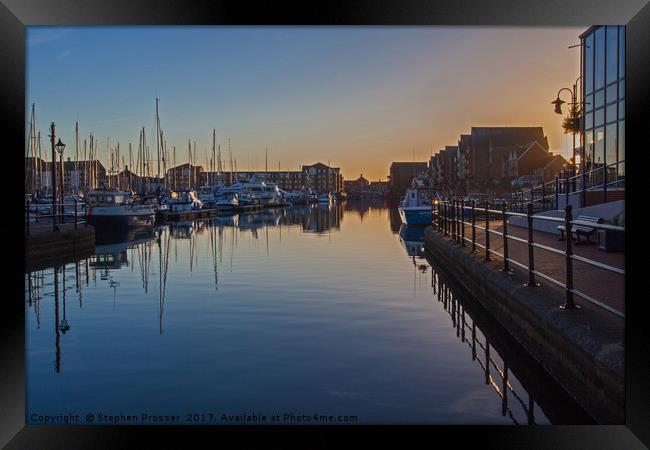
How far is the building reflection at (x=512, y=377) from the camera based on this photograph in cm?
680

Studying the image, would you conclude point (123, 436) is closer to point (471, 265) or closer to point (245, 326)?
point (245, 326)

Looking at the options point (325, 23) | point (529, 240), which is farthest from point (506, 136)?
point (325, 23)

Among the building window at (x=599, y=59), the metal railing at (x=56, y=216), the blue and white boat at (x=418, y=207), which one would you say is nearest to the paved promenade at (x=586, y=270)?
the building window at (x=599, y=59)

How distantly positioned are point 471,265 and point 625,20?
911 cm

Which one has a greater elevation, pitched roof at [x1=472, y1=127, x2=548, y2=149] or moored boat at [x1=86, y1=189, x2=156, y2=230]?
pitched roof at [x1=472, y1=127, x2=548, y2=149]

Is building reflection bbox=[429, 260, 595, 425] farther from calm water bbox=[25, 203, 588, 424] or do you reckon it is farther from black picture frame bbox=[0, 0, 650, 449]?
black picture frame bbox=[0, 0, 650, 449]

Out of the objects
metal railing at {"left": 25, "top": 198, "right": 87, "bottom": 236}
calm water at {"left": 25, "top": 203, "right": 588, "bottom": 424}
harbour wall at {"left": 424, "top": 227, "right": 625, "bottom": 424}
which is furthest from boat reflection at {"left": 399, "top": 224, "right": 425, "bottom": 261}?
harbour wall at {"left": 424, "top": 227, "right": 625, "bottom": 424}

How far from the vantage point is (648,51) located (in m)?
5.86

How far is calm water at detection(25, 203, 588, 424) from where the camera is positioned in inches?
281

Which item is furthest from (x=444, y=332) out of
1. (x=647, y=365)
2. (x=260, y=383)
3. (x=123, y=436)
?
→ (x=123, y=436)

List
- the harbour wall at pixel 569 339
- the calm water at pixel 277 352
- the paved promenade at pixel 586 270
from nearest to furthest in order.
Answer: the harbour wall at pixel 569 339
the calm water at pixel 277 352
the paved promenade at pixel 586 270

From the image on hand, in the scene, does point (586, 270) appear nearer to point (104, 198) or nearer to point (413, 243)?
point (413, 243)

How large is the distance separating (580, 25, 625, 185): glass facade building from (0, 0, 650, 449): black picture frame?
1996cm

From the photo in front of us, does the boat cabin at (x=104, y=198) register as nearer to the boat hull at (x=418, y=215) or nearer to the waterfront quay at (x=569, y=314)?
the boat hull at (x=418, y=215)
